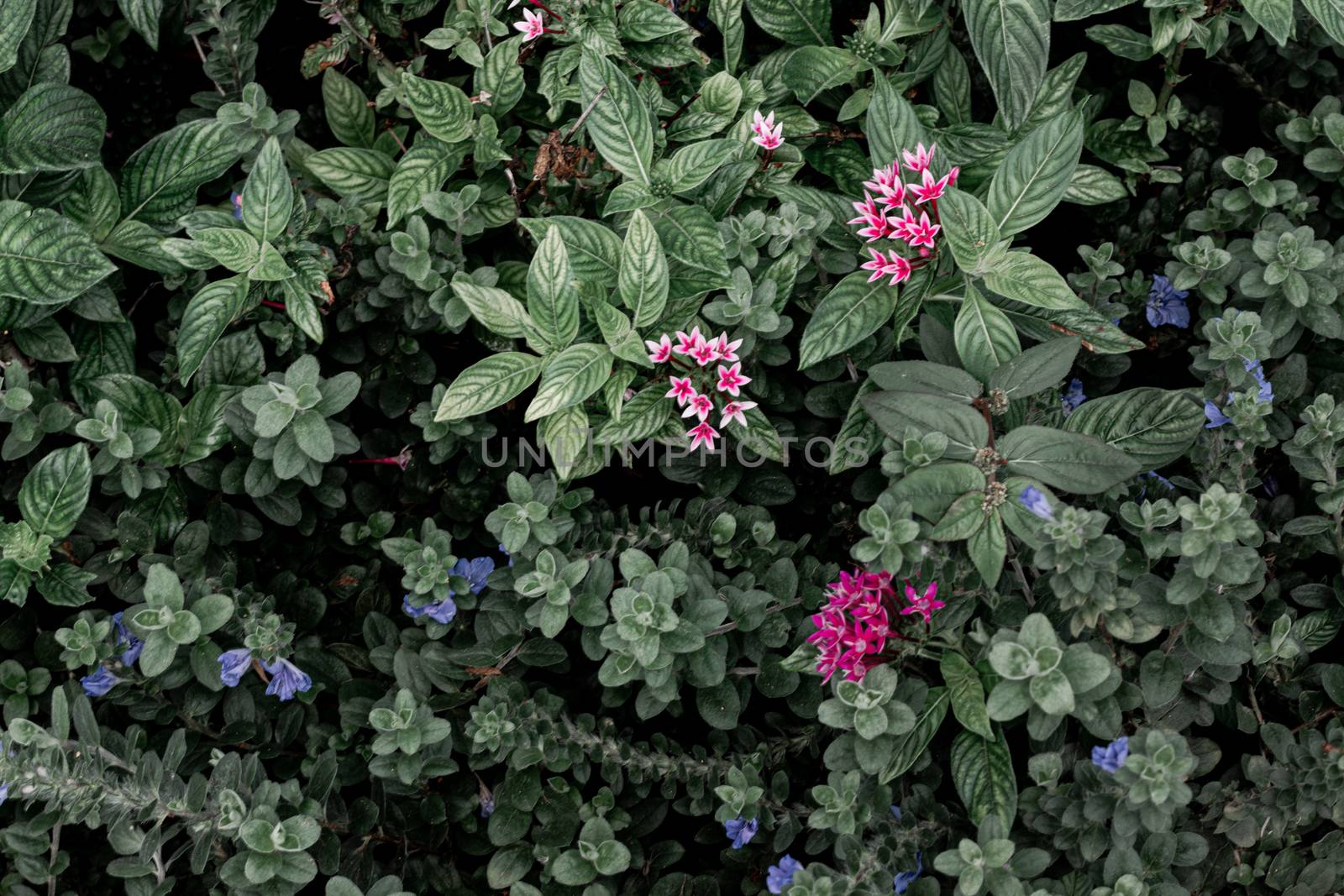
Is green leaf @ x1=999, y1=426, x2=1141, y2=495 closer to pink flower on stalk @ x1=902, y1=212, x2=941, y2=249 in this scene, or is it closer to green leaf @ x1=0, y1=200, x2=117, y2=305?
pink flower on stalk @ x1=902, y1=212, x2=941, y2=249

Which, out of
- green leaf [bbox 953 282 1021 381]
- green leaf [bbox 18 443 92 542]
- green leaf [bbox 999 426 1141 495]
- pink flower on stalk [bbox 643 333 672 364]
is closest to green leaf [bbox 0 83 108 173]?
green leaf [bbox 18 443 92 542]

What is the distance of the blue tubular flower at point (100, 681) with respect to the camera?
69.6 inches

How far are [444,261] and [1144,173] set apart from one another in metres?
1.38

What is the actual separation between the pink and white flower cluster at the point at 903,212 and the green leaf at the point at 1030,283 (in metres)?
0.12

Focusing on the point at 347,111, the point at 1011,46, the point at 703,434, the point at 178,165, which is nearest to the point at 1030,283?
the point at 1011,46

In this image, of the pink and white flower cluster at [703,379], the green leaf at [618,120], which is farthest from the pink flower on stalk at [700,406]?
the green leaf at [618,120]

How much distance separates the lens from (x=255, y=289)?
6.44ft

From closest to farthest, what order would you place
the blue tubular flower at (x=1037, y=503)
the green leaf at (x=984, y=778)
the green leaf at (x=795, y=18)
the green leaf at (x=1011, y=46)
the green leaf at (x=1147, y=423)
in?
the blue tubular flower at (x=1037, y=503) < the green leaf at (x=984, y=778) < the green leaf at (x=1147, y=423) < the green leaf at (x=1011, y=46) < the green leaf at (x=795, y=18)

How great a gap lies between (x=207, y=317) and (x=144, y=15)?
0.68 m

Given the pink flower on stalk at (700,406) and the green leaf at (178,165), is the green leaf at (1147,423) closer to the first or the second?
the pink flower on stalk at (700,406)

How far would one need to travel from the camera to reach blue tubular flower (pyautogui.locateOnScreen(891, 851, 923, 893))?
1629mm

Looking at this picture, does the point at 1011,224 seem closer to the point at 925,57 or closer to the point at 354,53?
the point at 925,57

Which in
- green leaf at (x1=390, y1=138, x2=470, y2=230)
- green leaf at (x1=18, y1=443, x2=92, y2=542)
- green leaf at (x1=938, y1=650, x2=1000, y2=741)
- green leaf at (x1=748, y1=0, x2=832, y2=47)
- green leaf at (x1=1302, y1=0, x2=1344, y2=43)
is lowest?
green leaf at (x1=938, y1=650, x2=1000, y2=741)

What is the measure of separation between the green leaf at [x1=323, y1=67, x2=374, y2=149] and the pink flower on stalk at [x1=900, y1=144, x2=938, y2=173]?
3.51 feet
